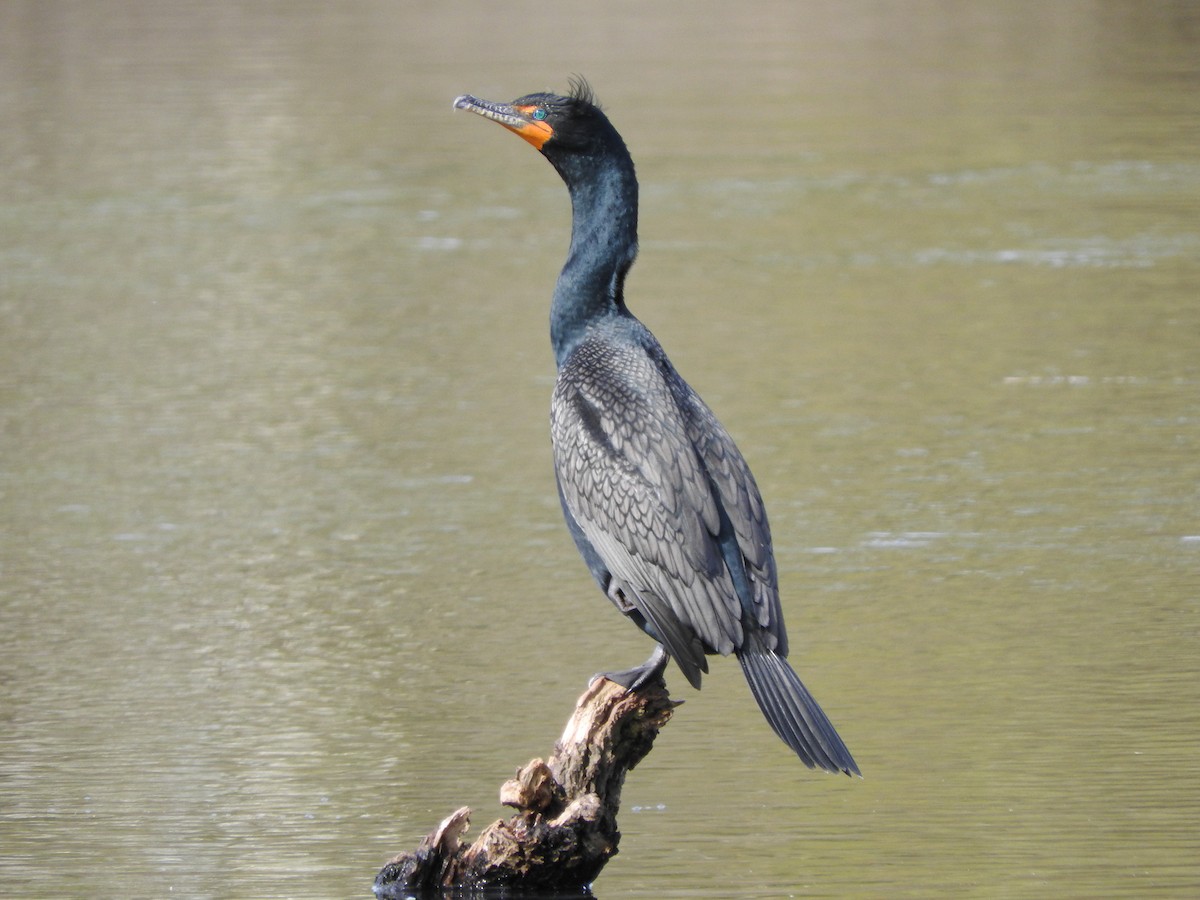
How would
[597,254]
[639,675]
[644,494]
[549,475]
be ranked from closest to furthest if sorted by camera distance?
[639,675]
[644,494]
[597,254]
[549,475]

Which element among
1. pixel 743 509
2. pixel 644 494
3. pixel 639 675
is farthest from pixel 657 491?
pixel 639 675

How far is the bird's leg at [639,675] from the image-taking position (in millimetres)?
5266

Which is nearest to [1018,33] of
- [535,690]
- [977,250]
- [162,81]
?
[162,81]

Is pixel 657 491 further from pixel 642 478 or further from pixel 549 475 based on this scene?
pixel 549 475

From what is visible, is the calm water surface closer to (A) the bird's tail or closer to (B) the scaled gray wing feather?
(A) the bird's tail

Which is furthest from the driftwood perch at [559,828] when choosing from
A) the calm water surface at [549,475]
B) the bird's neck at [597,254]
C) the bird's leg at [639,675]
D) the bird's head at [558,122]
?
the bird's head at [558,122]

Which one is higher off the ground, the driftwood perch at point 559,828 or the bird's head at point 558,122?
the bird's head at point 558,122

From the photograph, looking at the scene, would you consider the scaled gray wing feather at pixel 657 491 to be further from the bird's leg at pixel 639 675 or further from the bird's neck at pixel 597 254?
the bird's neck at pixel 597 254

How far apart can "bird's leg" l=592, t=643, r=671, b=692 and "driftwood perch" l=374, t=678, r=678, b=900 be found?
0.06 feet

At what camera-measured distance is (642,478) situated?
215 inches

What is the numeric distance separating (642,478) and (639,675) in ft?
1.65

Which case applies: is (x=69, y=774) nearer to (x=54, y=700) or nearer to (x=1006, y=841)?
(x=54, y=700)

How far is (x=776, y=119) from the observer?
17.8m

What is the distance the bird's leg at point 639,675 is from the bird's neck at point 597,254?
99cm
